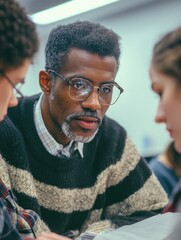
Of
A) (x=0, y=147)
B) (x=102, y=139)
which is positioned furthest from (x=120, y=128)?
(x=0, y=147)

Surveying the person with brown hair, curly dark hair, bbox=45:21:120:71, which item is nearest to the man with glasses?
curly dark hair, bbox=45:21:120:71

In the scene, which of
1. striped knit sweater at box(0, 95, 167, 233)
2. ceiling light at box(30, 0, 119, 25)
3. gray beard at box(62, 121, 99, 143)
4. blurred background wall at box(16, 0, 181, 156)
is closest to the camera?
striped knit sweater at box(0, 95, 167, 233)

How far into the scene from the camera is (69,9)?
407 cm

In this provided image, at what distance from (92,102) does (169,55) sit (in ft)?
1.89

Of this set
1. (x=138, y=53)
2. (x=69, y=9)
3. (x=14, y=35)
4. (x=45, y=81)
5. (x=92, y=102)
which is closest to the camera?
(x=14, y=35)

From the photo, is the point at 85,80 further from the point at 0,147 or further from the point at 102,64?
the point at 0,147

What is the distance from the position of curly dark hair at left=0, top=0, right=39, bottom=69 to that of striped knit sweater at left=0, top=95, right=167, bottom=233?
1.64 ft

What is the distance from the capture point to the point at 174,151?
1.30 m

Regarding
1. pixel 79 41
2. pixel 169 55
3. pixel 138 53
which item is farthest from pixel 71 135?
pixel 138 53

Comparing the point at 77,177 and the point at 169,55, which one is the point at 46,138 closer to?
the point at 77,177

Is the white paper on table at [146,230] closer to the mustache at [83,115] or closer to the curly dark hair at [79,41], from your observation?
the mustache at [83,115]

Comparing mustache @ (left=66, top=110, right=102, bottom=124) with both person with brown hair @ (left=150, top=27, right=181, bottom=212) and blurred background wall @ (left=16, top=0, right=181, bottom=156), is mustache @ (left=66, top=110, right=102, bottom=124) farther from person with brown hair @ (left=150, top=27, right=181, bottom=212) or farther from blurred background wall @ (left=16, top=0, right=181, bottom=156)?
blurred background wall @ (left=16, top=0, right=181, bottom=156)

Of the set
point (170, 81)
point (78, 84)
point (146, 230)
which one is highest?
point (170, 81)

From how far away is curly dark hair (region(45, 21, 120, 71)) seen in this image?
5.38 feet
